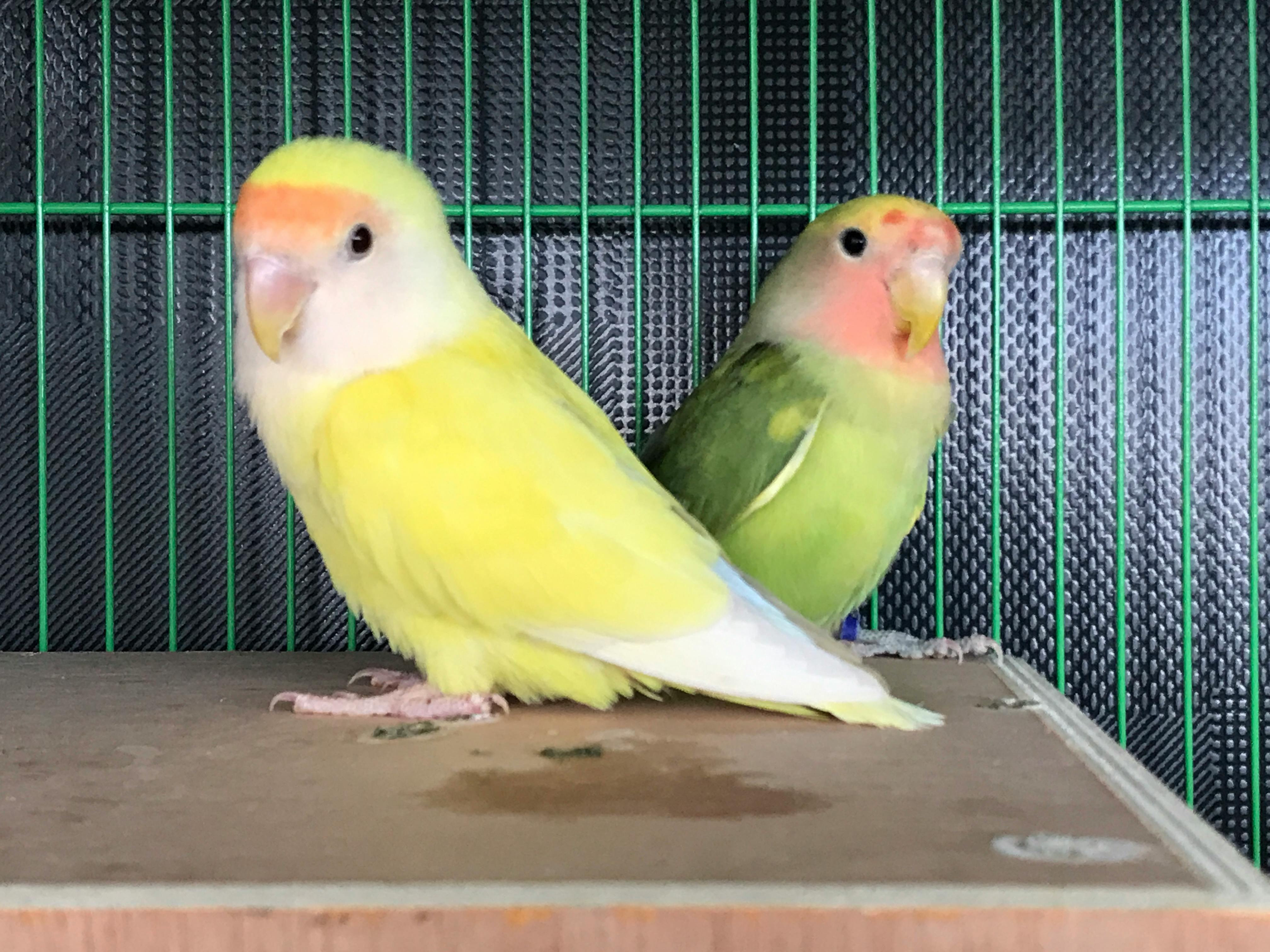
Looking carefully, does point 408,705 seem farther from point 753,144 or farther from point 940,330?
point 940,330

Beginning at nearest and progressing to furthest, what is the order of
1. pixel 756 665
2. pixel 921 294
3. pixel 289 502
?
pixel 756 665, pixel 921 294, pixel 289 502

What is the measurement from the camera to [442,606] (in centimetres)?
103

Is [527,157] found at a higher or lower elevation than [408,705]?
higher

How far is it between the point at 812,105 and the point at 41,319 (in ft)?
3.66

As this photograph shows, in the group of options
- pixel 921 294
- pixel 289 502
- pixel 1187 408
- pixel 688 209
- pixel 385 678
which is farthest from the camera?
pixel 289 502

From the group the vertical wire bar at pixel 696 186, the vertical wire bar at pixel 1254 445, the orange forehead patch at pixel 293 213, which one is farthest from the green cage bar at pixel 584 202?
the vertical wire bar at pixel 1254 445

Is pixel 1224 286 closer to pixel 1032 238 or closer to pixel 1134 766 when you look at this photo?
pixel 1032 238

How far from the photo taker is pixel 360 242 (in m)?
1.06

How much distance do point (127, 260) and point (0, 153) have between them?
10.2 inches

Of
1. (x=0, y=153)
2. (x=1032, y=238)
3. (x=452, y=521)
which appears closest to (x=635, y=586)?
(x=452, y=521)

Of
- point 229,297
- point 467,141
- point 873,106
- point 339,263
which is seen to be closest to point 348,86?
point 467,141

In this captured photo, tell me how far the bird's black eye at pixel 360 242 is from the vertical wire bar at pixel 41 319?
0.71m

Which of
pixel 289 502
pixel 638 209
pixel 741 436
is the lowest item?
pixel 289 502

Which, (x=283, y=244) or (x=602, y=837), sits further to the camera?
(x=283, y=244)
